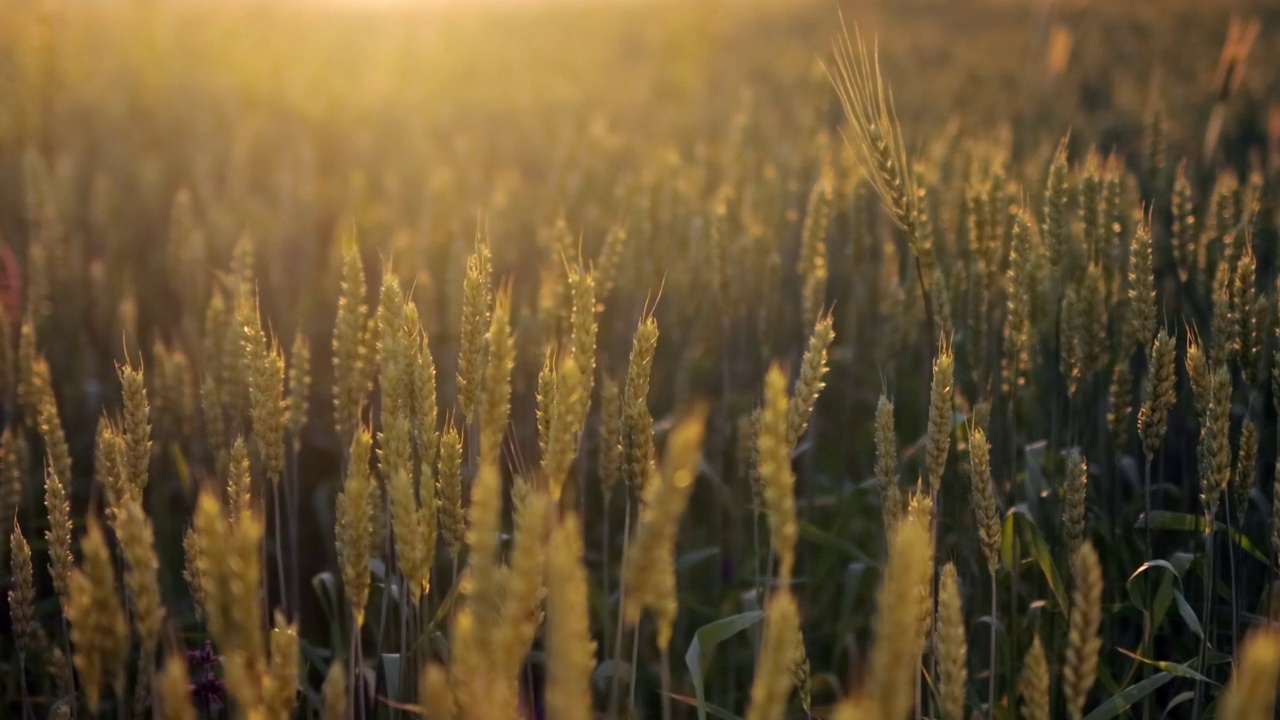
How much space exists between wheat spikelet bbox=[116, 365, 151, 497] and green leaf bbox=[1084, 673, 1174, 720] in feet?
4.88

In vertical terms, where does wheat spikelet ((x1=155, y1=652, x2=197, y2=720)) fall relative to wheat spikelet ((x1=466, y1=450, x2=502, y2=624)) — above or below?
below

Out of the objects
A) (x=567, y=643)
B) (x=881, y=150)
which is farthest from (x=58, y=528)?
(x=881, y=150)

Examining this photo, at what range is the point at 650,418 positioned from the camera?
1.46m

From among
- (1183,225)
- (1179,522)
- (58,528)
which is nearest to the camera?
(58,528)

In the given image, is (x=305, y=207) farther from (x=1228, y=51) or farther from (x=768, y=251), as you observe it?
(x=1228, y=51)

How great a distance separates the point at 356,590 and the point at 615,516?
182 centimetres

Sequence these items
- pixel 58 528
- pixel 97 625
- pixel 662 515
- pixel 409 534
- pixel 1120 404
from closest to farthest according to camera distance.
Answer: pixel 662 515 → pixel 97 625 → pixel 409 534 → pixel 58 528 → pixel 1120 404

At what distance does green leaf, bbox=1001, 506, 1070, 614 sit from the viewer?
1846mm

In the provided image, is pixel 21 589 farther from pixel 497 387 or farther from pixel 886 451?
pixel 886 451

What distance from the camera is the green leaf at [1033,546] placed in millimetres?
1846

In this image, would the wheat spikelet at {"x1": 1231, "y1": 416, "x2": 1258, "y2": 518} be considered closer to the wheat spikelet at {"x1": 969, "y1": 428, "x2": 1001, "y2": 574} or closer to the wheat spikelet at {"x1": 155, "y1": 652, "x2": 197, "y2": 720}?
the wheat spikelet at {"x1": 969, "y1": 428, "x2": 1001, "y2": 574}

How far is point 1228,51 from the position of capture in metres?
3.67

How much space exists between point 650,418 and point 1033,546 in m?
0.86

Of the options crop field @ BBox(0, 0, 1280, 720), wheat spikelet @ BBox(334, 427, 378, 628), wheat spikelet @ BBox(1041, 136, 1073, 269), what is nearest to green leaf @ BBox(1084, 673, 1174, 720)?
crop field @ BBox(0, 0, 1280, 720)
